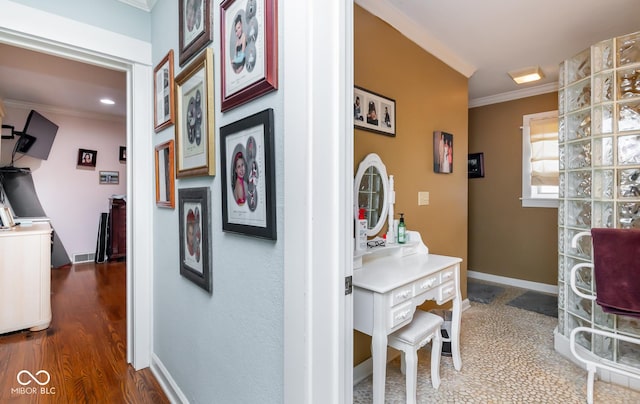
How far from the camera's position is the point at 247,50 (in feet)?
3.39

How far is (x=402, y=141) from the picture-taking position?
7.82 feet

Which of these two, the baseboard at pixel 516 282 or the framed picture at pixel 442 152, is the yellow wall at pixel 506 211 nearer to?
the baseboard at pixel 516 282

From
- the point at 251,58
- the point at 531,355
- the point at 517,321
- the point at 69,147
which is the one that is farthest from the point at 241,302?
the point at 69,147

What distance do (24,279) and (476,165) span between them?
4870 mm

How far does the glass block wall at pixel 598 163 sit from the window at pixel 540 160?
1.51 metres

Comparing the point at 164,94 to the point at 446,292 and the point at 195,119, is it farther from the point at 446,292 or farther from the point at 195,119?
the point at 446,292

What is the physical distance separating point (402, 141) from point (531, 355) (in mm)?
1811

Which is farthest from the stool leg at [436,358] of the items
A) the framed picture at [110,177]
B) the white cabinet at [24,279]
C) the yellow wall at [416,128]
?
the framed picture at [110,177]

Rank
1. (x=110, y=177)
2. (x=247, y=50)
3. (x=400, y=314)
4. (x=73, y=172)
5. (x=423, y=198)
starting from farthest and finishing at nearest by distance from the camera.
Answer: (x=110, y=177) < (x=73, y=172) < (x=423, y=198) < (x=400, y=314) < (x=247, y=50)

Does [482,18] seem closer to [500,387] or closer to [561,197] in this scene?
[561,197]

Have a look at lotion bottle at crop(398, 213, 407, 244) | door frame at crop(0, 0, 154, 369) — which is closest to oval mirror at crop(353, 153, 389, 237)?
lotion bottle at crop(398, 213, 407, 244)

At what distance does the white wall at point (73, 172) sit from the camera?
4.47 metres

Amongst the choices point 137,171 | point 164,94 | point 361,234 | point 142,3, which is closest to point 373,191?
point 361,234

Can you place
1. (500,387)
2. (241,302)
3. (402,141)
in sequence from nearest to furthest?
(241,302) < (500,387) < (402,141)
